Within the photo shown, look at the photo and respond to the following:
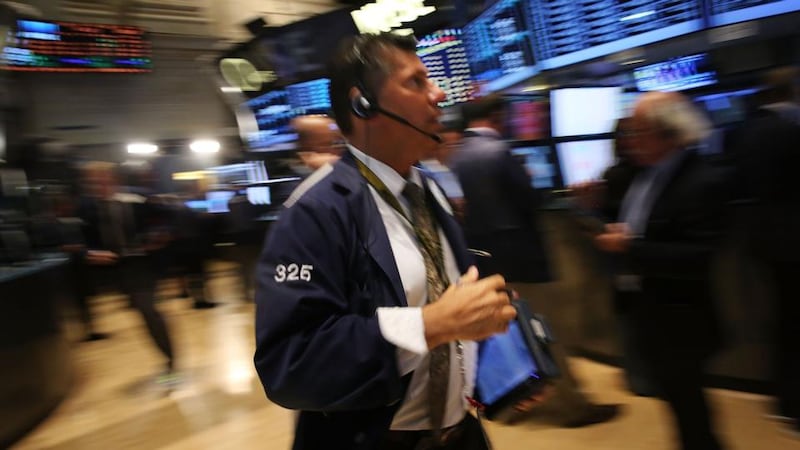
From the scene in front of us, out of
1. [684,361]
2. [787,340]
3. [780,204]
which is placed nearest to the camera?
[684,361]

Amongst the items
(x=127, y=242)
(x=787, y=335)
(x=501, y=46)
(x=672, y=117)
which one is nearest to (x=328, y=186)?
(x=672, y=117)

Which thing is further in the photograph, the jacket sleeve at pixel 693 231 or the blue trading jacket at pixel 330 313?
the jacket sleeve at pixel 693 231

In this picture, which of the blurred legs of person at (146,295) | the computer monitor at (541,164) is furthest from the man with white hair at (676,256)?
the blurred legs of person at (146,295)

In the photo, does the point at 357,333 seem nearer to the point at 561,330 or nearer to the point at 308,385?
the point at 308,385

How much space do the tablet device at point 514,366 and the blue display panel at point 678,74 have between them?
260 centimetres

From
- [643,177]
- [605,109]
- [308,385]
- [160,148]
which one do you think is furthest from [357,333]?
[160,148]

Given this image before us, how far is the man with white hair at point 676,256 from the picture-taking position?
2029 mm

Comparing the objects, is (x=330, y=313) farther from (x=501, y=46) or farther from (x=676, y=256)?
(x=501, y=46)

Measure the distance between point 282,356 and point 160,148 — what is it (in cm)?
1151

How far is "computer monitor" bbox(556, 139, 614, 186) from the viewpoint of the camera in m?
4.06

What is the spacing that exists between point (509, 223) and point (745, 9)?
164 cm

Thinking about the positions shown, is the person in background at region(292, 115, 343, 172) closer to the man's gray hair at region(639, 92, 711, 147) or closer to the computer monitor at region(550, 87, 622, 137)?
the man's gray hair at region(639, 92, 711, 147)

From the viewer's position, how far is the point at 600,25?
374 cm

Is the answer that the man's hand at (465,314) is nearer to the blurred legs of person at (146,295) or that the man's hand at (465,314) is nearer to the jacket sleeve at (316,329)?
the jacket sleeve at (316,329)
